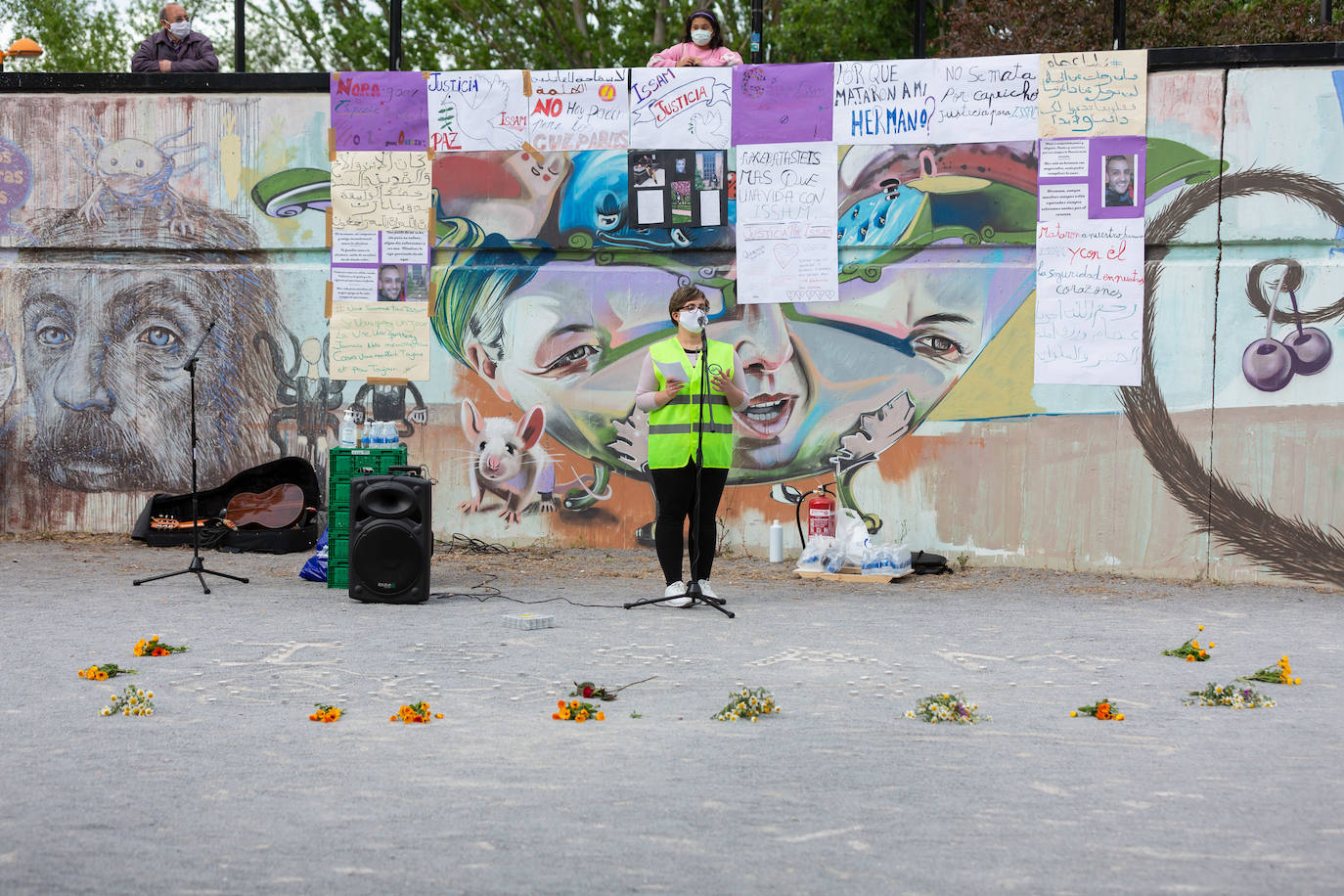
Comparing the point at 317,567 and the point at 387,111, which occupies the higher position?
the point at 387,111

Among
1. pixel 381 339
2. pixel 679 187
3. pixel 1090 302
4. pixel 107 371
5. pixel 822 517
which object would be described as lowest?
pixel 822 517

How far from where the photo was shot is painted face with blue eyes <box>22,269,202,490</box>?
1073 centimetres

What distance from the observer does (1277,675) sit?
20.0 feet

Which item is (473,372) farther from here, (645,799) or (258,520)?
(645,799)

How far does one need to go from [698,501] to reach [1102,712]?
3.25 metres

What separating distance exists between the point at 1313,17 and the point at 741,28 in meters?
12.6

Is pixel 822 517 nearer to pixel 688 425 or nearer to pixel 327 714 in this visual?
pixel 688 425

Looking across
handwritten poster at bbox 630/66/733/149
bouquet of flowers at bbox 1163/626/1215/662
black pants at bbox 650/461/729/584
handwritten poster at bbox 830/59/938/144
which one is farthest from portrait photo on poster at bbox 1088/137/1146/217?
bouquet of flowers at bbox 1163/626/1215/662

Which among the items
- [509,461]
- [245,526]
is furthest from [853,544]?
[245,526]

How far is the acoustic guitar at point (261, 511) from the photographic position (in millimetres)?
10430

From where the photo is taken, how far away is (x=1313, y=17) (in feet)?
67.1

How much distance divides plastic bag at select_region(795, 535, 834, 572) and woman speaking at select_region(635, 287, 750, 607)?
4.56ft

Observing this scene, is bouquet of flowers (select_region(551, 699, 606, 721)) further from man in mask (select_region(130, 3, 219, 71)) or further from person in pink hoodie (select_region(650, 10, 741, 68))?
man in mask (select_region(130, 3, 219, 71))

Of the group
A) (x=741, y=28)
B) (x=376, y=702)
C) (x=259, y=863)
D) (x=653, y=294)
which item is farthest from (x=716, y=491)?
(x=741, y=28)
